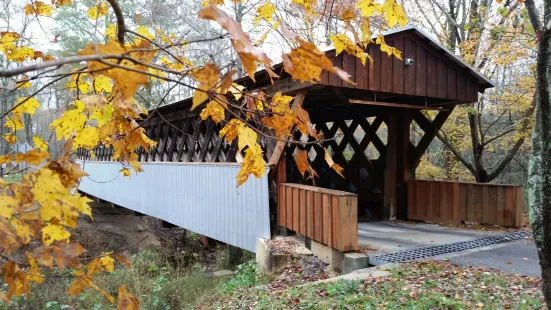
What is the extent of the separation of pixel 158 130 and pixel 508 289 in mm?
9652

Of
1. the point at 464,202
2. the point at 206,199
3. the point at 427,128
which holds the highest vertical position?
the point at 427,128

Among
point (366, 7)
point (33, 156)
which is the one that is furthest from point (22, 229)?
point (366, 7)

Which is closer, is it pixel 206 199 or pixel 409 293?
pixel 409 293

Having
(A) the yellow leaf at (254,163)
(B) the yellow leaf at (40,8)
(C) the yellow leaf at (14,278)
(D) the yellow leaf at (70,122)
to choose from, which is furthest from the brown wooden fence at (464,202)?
(C) the yellow leaf at (14,278)

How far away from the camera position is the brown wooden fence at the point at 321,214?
5375 mm

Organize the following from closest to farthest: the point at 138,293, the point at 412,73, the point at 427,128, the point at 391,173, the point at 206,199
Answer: the point at 138,293
the point at 412,73
the point at 427,128
the point at 391,173
the point at 206,199

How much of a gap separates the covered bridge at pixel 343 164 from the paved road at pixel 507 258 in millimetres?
1342

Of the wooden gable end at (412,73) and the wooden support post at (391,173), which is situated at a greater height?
the wooden gable end at (412,73)

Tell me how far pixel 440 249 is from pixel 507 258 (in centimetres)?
84

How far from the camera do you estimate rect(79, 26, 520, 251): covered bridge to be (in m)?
6.30

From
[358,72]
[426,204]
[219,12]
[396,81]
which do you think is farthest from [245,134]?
[426,204]

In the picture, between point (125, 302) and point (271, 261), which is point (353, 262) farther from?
point (125, 302)

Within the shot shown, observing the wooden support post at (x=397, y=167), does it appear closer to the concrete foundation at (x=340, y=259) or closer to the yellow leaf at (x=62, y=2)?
the concrete foundation at (x=340, y=259)

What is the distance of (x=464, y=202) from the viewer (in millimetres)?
7887
